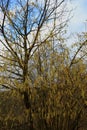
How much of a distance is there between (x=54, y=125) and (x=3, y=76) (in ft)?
5.47

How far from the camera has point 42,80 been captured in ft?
32.4

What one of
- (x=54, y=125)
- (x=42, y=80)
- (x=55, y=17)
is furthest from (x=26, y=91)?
(x=55, y=17)

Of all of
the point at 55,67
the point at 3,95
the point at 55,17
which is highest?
the point at 55,17

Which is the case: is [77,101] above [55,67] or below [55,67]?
below

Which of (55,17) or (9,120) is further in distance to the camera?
(55,17)

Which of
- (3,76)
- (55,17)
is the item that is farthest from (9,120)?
(55,17)

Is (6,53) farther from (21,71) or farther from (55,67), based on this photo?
(55,67)

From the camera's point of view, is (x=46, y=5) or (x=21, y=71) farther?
(x=46, y=5)

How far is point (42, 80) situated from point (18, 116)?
102 centimetres

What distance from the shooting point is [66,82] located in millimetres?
9961

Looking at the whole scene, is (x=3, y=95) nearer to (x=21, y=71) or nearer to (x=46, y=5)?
(x=21, y=71)

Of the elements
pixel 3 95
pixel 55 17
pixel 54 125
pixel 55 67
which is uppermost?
pixel 55 17

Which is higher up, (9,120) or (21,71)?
(21,71)

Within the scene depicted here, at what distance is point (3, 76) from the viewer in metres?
9.95
